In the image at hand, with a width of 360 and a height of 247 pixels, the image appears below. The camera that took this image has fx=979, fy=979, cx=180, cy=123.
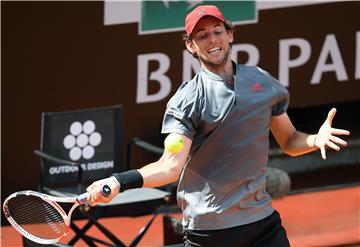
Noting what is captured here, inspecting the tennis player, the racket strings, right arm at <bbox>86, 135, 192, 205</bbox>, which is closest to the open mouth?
the tennis player

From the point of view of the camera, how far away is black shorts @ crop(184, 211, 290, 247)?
450 cm

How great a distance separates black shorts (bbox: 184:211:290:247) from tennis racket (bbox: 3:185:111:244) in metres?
0.60

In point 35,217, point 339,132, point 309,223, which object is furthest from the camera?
point 309,223

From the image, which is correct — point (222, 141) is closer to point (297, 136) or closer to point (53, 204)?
point (297, 136)

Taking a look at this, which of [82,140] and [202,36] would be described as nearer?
[202,36]

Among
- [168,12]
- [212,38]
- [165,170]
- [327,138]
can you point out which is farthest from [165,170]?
[168,12]

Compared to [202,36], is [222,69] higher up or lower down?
lower down

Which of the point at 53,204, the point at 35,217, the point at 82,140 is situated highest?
the point at 53,204

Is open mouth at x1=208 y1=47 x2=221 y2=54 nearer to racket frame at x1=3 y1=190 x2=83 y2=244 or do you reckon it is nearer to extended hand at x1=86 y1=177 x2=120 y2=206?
extended hand at x1=86 y1=177 x2=120 y2=206

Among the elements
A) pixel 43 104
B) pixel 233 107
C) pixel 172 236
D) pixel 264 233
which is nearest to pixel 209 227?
pixel 264 233

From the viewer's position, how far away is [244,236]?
451cm

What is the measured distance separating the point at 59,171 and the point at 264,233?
279cm

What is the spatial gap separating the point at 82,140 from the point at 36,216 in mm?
2362

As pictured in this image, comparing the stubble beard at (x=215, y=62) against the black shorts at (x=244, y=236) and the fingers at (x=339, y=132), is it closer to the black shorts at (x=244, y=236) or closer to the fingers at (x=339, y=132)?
the fingers at (x=339, y=132)
